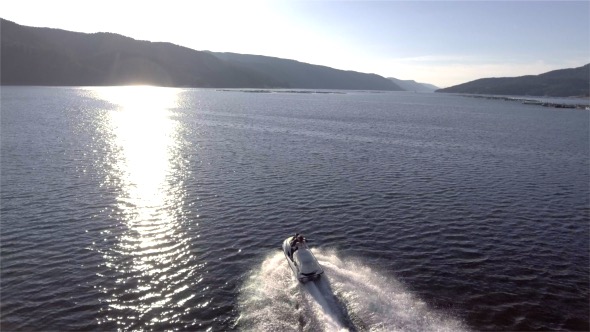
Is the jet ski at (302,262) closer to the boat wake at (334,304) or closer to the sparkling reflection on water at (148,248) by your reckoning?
the boat wake at (334,304)

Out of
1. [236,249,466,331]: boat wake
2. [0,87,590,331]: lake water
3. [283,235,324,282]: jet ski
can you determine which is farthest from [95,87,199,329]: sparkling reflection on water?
[283,235,324,282]: jet ski

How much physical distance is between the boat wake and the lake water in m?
0.13

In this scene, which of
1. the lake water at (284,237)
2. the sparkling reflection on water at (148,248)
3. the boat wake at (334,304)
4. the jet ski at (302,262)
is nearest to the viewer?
the boat wake at (334,304)

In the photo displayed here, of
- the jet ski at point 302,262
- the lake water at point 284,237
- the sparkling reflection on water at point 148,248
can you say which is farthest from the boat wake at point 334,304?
the sparkling reflection on water at point 148,248

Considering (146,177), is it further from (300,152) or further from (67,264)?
(300,152)

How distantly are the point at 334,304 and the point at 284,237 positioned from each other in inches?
501

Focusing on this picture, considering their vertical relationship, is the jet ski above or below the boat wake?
above

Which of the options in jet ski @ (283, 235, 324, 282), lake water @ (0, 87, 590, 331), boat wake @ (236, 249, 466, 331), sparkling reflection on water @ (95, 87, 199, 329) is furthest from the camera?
jet ski @ (283, 235, 324, 282)

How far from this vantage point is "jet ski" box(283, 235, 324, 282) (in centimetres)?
2862

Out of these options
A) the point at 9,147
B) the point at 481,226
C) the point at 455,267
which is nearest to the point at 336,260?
the point at 455,267

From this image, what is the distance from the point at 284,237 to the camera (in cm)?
3812

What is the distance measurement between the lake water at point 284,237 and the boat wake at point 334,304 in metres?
0.13

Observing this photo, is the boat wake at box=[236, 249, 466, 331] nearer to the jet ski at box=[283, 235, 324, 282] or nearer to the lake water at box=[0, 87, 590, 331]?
the lake water at box=[0, 87, 590, 331]

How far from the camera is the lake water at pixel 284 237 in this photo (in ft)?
85.7
